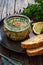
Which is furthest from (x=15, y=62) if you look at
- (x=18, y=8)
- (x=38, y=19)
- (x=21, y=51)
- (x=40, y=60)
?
(x=18, y=8)

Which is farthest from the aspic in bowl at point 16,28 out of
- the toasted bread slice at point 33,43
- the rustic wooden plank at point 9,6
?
A: the rustic wooden plank at point 9,6

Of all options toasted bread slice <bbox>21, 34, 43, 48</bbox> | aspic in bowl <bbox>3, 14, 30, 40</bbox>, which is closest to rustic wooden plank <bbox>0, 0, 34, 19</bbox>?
aspic in bowl <bbox>3, 14, 30, 40</bbox>

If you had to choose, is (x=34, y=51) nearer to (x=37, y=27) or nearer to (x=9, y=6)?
(x=37, y=27)

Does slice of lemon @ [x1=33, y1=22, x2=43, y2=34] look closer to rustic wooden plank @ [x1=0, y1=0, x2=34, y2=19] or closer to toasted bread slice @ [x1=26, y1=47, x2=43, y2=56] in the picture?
toasted bread slice @ [x1=26, y1=47, x2=43, y2=56]

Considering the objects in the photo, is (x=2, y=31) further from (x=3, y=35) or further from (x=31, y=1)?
(x=31, y=1)

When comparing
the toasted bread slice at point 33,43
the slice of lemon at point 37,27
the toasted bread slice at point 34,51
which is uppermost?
the slice of lemon at point 37,27

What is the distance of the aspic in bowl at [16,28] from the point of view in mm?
1682

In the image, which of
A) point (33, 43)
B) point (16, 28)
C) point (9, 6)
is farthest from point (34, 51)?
point (9, 6)

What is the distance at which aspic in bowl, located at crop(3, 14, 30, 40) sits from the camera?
168 cm

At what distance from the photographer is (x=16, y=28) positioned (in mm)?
1687

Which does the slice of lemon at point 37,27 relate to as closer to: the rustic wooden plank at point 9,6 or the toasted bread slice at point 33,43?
the toasted bread slice at point 33,43

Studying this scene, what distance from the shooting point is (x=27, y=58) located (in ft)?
5.59

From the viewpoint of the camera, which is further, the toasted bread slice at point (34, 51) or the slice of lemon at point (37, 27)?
the slice of lemon at point (37, 27)

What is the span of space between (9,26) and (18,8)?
1.74 ft
